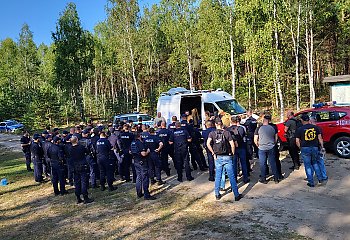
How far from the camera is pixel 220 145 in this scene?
7.14 m

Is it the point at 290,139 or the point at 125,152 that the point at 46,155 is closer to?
the point at 125,152

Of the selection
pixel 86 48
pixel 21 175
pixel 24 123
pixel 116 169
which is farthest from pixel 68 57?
pixel 116 169

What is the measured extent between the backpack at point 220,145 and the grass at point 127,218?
1.13m

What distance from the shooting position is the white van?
13555 millimetres

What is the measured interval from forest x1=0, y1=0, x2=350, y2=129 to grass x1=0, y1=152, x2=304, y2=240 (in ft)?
47.9

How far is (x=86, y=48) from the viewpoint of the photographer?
35.2 m

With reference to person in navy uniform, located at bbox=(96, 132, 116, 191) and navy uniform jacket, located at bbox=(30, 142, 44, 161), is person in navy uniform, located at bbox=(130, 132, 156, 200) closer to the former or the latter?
person in navy uniform, located at bbox=(96, 132, 116, 191)

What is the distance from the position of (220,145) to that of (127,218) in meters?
2.53

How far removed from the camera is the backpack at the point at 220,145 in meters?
7.14

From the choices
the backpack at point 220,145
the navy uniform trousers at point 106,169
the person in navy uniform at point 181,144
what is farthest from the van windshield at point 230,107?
the backpack at point 220,145

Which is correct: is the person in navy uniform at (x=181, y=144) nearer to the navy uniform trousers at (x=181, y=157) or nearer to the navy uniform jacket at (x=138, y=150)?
the navy uniform trousers at (x=181, y=157)

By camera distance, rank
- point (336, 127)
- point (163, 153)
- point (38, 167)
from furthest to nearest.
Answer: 1. point (38, 167)
2. point (163, 153)
3. point (336, 127)

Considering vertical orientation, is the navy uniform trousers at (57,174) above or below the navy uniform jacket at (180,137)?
below

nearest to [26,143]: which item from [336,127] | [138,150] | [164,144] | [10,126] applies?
[164,144]
